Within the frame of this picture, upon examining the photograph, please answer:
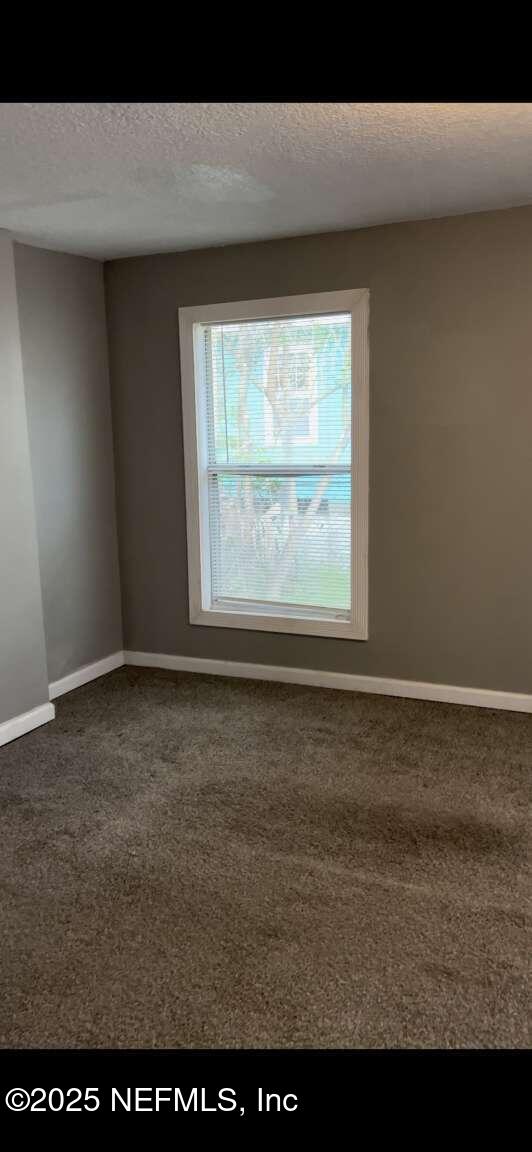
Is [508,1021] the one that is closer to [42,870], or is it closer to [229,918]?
[229,918]

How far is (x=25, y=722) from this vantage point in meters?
3.87

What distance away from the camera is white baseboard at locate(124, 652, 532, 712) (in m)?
3.96

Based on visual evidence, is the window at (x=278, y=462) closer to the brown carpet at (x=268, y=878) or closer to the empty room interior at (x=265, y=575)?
the empty room interior at (x=265, y=575)

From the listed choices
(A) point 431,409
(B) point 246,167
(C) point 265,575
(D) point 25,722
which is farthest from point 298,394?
(D) point 25,722

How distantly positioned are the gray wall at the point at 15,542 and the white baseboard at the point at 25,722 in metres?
0.03

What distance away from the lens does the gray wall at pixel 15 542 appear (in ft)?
11.9

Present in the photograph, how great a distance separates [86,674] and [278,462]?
1.57 meters

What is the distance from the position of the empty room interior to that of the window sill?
0.02m

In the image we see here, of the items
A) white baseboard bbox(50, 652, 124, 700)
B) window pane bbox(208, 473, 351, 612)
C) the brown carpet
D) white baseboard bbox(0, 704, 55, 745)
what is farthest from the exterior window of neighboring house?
white baseboard bbox(0, 704, 55, 745)

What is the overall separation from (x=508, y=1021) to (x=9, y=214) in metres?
3.32

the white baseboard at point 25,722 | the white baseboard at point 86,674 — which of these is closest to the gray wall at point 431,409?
the white baseboard at point 86,674

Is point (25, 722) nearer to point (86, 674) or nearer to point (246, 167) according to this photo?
point (86, 674)
